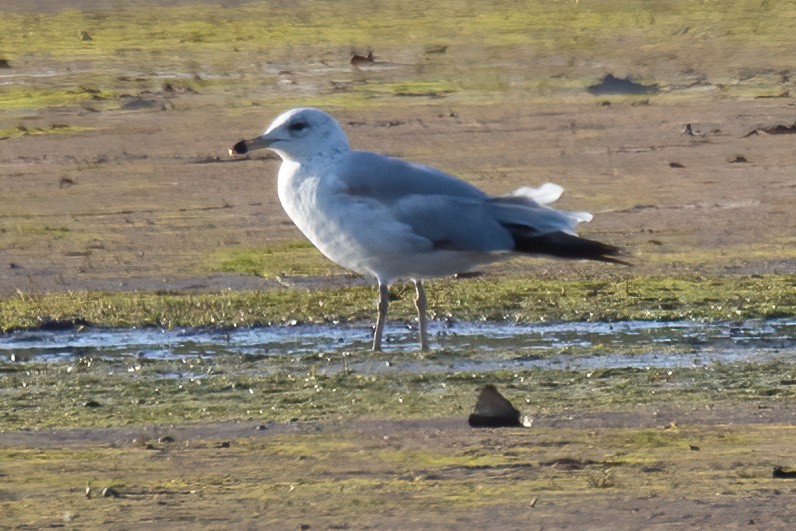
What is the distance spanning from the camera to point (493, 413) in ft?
20.3

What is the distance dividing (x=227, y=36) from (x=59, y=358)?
41.0 feet

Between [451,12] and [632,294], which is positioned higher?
[451,12]

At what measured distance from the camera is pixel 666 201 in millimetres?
12180

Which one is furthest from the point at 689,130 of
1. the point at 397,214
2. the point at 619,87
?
the point at 397,214

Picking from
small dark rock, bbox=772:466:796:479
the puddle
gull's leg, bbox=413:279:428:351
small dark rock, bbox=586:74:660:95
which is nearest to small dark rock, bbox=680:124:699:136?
small dark rock, bbox=586:74:660:95

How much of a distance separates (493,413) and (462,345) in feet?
6.08

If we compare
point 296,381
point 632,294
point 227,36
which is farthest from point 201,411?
point 227,36

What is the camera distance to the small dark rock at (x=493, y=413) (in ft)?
20.2

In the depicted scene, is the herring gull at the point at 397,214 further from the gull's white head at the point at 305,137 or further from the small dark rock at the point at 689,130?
the small dark rock at the point at 689,130

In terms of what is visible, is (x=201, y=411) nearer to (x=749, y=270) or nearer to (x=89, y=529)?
(x=89, y=529)

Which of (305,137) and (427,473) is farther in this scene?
(305,137)

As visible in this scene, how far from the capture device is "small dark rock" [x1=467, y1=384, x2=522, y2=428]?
20.2 ft

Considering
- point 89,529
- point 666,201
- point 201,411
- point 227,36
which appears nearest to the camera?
point 89,529

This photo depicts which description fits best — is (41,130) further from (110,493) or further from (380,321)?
(110,493)
